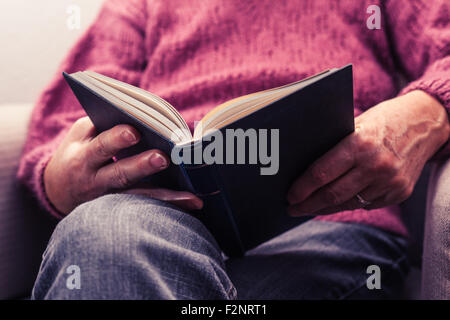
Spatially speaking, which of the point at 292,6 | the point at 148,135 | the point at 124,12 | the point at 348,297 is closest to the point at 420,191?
the point at 348,297

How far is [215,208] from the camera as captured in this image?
43cm

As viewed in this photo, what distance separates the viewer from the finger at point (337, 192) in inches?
18.2

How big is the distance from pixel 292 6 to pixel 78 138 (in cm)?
46

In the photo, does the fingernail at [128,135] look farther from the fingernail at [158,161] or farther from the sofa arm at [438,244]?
the sofa arm at [438,244]

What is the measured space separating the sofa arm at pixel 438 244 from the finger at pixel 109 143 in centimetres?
37

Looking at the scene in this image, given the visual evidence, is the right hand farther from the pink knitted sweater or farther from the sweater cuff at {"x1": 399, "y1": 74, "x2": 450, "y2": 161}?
the sweater cuff at {"x1": 399, "y1": 74, "x2": 450, "y2": 161}

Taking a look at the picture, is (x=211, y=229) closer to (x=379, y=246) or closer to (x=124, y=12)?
(x=379, y=246)

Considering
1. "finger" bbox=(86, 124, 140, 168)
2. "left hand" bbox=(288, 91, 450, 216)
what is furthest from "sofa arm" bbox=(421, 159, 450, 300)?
"finger" bbox=(86, 124, 140, 168)

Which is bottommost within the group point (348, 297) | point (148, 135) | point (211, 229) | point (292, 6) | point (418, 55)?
point (348, 297)

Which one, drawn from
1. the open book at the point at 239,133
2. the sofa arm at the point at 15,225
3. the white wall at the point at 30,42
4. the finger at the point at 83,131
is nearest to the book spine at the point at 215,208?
the open book at the point at 239,133

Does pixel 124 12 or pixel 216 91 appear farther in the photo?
pixel 124 12

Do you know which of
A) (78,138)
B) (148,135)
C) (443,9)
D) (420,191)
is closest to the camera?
(148,135)

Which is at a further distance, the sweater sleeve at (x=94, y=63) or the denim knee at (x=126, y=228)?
the sweater sleeve at (x=94, y=63)

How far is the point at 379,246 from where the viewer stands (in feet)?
1.96
